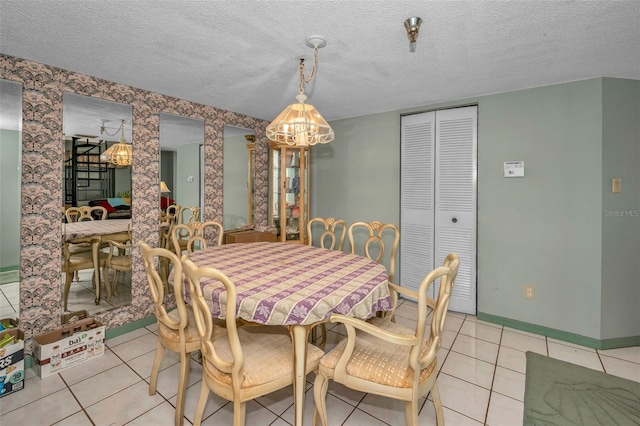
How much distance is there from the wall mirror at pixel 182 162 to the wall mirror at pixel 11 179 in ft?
3.47

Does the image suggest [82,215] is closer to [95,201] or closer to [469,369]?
[95,201]

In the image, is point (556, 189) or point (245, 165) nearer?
point (556, 189)

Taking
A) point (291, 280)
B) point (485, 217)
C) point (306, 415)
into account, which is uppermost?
point (485, 217)

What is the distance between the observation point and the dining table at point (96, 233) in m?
2.56

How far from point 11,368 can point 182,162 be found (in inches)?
84.2

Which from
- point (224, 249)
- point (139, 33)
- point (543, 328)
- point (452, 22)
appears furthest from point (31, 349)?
point (543, 328)

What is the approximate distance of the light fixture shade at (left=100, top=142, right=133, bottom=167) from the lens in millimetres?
2838

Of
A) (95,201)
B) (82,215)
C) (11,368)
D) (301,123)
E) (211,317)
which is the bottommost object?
(11,368)

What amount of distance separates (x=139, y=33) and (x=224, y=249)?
1653 mm

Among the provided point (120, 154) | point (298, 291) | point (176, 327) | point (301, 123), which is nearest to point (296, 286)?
point (298, 291)

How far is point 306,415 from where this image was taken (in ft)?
6.06

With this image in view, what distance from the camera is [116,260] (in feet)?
9.53

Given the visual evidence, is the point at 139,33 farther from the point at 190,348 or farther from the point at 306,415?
the point at 306,415

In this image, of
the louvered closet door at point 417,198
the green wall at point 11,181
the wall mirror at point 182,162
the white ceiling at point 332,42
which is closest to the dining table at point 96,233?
the green wall at point 11,181
